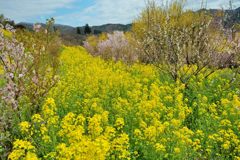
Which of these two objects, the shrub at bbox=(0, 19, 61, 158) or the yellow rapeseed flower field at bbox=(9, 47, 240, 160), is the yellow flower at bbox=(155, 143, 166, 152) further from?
the shrub at bbox=(0, 19, 61, 158)

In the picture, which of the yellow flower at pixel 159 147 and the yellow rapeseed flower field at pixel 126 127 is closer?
the yellow rapeseed flower field at pixel 126 127

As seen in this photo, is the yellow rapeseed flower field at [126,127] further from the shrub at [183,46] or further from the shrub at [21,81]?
the shrub at [183,46]

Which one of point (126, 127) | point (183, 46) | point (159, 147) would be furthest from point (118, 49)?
point (159, 147)

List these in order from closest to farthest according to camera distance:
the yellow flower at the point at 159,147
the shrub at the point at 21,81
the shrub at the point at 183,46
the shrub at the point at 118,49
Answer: the yellow flower at the point at 159,147 → the shrub at the point at 21,81 → the shrub at the point at 183,46 → the shrub at the point at 118,49

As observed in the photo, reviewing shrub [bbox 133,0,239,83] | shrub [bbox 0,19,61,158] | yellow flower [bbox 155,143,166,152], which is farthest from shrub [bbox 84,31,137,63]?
yellow flower [bbox 155,143,166,152]

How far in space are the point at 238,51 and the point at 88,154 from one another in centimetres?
1040

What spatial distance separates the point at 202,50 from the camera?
42.8ft

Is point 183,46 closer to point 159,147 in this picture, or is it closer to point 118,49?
point 159,147

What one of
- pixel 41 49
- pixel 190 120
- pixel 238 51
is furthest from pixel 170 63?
pixel 41 49

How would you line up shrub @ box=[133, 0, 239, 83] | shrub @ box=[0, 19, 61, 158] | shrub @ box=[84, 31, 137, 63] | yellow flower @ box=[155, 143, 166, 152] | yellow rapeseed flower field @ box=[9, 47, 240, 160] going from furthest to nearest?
1. shrub @ box=[84, 31, 137, 63]
2. shrub @ box=[133, 0, 239, 83]
3. shrub @ box=[0, 19, 61, 158]
4. yellow flower @ box=[155, 143, 166, 152]
5. yellow rapeseed flower field @ box=[9, 47, 240, 160]

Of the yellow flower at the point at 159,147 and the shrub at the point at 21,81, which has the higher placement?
Answer: the shrub at the point at 21,81

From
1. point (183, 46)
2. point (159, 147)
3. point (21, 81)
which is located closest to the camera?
point (159, 147)

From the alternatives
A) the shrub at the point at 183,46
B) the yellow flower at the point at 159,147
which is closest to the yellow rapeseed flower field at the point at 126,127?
the yellow flower at the point at 159,147

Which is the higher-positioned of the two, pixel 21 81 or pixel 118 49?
pixel 21 81
